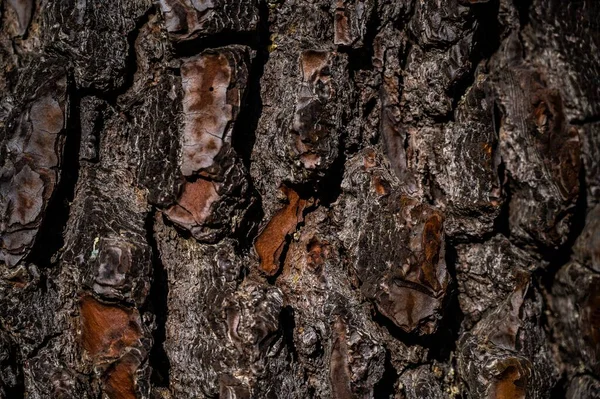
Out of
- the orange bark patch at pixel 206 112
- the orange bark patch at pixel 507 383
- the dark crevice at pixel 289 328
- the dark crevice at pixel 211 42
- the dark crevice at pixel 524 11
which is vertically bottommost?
the orange bark patch at pixel 507 383

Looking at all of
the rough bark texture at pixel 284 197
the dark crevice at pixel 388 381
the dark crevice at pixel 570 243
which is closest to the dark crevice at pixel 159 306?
the rough bark texture at pixel 284 197

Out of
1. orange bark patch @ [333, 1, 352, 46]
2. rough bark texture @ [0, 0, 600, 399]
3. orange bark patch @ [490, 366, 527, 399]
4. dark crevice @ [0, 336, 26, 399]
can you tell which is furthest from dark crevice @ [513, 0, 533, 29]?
dark crevice @ [0, 336, 26, 399]

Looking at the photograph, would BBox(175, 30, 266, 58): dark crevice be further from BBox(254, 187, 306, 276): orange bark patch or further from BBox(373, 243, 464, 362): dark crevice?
BBox(373, 243, 464, 362): dark crevice

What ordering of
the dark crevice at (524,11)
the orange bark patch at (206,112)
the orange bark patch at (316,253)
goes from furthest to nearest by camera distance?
the dark crevice at (524,11), the orange bark patch at (316,253), the orange bark patch at (206,112)

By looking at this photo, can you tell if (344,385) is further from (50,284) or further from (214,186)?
(50,284)

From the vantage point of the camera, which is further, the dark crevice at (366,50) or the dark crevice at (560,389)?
the dark crevice at (560,389)

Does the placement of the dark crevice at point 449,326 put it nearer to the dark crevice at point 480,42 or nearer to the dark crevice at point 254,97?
the dark crevice at point 480,42

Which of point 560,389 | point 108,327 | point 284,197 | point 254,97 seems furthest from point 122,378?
point 560,389
